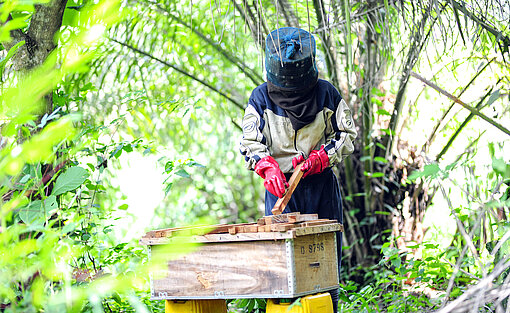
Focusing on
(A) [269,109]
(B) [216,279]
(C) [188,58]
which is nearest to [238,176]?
(C) [188,58]

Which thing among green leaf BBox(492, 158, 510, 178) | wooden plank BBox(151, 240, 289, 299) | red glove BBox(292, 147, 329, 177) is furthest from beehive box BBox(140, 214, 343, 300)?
green leaf BBox(492, 158, 510, 178)

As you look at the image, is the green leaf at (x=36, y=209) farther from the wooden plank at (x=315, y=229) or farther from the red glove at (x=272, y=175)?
the red glove at (x=272, y=175)

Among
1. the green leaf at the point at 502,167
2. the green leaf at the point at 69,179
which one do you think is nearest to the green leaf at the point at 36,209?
the green leaf at the point at 69,179

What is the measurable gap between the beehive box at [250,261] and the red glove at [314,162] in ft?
1.05

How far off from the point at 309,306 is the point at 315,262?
8.6 inches

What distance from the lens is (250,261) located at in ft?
8.02

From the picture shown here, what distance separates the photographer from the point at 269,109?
3.11m

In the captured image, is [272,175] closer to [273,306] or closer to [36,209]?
[273,306]

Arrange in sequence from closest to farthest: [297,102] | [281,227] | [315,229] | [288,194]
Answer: [281,227]
[315,229]
[288,194]
[297,102]

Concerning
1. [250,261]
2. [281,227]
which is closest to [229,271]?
[250,261]

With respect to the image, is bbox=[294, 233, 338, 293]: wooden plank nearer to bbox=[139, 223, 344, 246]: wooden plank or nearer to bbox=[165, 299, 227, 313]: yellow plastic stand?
bbox=[139, 223, 344, 246]: wooden plank

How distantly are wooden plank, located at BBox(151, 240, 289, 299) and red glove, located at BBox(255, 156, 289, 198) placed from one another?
1.50 feet

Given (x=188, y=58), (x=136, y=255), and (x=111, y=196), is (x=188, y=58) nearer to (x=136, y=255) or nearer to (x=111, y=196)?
(x=111, y=196)

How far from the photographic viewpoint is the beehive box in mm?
2379
